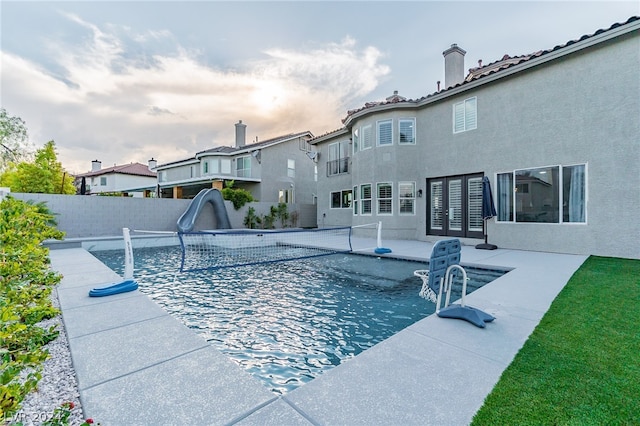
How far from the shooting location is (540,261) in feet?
28.7

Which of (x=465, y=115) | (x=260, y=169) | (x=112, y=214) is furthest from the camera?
(x=260, y=169)

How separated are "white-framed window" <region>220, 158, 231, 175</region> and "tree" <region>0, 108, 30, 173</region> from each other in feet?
44.1

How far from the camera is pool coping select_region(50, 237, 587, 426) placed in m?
2.19

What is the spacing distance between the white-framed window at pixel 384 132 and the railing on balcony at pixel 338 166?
416cm

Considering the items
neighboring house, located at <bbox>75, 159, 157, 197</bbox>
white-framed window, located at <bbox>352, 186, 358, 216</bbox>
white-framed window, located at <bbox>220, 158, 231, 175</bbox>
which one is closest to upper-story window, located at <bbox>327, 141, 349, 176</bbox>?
white-framed window, located at <bbox>352, 186, 358, 216</bbox>

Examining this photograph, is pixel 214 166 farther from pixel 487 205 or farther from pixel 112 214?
pixel 487 205

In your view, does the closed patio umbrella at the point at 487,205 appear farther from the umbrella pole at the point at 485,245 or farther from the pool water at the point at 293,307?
the pool water at the point at 293,307

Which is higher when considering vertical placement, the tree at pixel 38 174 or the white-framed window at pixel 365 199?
the tree at pixel 38 174

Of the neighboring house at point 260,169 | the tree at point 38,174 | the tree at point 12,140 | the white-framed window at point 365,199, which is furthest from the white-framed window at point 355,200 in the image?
the tree at point 12,140

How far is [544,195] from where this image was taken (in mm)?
10719

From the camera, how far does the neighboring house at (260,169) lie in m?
27.2

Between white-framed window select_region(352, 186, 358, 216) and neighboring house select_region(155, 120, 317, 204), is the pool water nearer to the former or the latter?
white-framed window select_region(352, 186, 358, 216)

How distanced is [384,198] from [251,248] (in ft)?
24.1

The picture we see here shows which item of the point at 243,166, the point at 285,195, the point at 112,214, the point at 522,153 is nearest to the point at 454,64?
the point at 522,153
